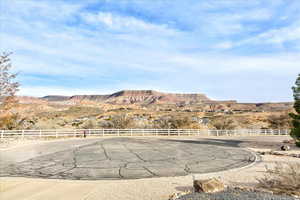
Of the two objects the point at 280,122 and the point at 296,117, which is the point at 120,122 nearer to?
the point at 296,117

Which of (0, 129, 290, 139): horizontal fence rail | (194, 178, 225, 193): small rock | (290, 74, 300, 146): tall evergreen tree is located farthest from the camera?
(0, 129, 290, 139): horizontal fence rail

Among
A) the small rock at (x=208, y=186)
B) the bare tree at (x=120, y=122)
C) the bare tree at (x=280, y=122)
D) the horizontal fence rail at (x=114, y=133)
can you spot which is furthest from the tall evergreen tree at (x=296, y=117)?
the bare tree at (x=280, y=122)

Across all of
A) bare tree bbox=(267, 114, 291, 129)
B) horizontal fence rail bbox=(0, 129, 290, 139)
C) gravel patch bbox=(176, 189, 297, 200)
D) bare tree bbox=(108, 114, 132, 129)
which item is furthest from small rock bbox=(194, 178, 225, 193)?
bare tree bbox=(267, 114, 291, 129)

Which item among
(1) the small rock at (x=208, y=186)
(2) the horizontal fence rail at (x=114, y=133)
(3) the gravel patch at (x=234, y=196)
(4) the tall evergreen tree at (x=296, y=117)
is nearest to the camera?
(3) the gravel patch at (x=234, y=196)

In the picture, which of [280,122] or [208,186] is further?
[280,122]

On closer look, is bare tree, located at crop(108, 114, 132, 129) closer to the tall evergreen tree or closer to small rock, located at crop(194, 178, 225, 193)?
the tall evergreen tree

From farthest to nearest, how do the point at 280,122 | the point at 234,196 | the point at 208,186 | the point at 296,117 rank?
the point at 280,122 → the point at 296,117 → the point at 208,186 → the point at 234,196

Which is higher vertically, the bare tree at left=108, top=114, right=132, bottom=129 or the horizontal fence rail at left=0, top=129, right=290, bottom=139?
the bare tree at left=108, top=114, right=132, bottom=129

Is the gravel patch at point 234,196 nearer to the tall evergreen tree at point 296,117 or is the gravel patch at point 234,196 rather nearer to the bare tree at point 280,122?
the tall evergreen tree at point 296,117

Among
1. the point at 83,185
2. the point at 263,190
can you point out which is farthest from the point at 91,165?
the point at 263,190

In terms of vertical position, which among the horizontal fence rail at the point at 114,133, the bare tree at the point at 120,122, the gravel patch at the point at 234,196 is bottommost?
the horizontal fence rail at the point at 114,133

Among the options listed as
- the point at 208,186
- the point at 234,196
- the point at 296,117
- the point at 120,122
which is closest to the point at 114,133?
the point at 120,122

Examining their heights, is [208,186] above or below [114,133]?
above

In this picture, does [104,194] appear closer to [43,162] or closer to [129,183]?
[129,183]
